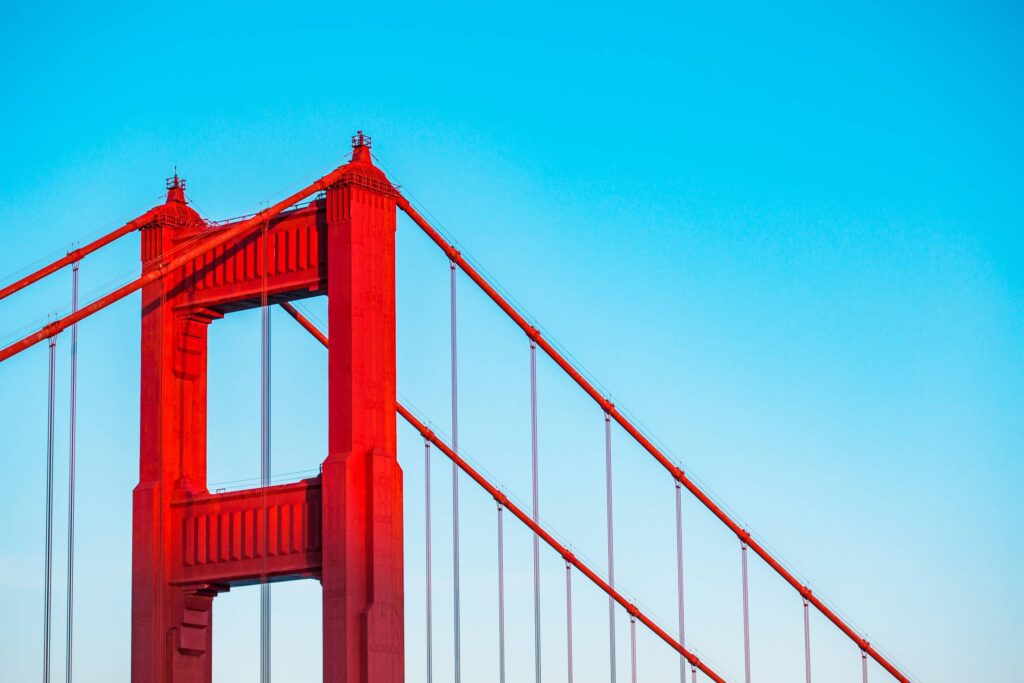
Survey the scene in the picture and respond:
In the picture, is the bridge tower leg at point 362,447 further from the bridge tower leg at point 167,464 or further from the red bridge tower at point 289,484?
the bridge tower leg at point 167,464

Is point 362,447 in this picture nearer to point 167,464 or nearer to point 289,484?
point 289,484

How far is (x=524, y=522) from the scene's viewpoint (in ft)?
207

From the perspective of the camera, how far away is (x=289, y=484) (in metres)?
55.4

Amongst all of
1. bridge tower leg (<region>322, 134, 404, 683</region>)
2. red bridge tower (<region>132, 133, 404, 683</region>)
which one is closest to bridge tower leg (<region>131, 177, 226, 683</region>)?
red bridge tower (<region>132, 133, 404, 683</region>)

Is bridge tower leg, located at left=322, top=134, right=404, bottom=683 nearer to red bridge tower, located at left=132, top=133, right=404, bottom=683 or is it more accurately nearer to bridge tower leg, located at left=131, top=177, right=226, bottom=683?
red bridge tower, located at left=132, top=133, right=404, bottom=683

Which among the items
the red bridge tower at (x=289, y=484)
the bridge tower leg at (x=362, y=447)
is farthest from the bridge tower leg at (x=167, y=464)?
the bridge tower leg at (x=362, y=447)

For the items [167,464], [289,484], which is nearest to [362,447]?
[289,484]

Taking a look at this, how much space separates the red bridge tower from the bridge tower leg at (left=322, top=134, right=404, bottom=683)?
0.10 feet

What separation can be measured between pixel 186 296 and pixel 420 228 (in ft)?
18.5

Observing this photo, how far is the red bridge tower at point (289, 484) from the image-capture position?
53594 mm

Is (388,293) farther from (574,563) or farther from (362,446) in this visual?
(574,563)

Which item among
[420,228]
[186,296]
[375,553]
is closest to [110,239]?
[186,296]

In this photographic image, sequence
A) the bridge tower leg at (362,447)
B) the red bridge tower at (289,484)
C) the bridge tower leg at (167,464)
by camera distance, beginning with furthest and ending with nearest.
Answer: the bridge tower leg at (167,464) < the red bridge tower at (289,484) < the bridge tower leg at (362,447)

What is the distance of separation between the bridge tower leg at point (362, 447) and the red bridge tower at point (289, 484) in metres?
0.03
